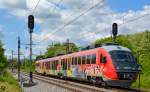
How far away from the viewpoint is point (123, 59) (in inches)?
1198

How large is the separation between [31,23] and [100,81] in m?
7.37

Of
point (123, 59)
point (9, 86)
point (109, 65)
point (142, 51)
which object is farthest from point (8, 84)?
point (142, 51)

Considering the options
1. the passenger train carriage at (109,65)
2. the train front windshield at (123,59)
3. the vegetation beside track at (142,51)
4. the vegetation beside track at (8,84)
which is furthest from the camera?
the vegetation beside track at (142,51)

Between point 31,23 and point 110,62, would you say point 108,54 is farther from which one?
point 31,23

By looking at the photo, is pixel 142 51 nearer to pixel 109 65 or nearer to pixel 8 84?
pixel 8 84

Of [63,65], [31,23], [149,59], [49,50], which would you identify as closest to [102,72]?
[31,23]

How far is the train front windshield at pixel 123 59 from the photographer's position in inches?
1182

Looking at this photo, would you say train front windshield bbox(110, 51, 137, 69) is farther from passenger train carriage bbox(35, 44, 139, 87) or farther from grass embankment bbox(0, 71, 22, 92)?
grass embankment bbox(0, 71, 22, 92)

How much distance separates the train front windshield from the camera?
3002 centimetres

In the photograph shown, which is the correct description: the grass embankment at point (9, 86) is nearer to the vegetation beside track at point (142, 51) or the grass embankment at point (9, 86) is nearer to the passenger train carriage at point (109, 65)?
the passenger train carriage at point (109, 65)

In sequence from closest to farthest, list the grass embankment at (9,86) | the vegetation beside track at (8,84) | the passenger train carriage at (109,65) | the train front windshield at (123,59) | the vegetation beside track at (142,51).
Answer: the grass embankment at (9,86) < the vegetation beside track at (8,84) < the passenger train carriage at (109,65) < the train front windshield at (123,59) < the vegetation beside track at (142,51)

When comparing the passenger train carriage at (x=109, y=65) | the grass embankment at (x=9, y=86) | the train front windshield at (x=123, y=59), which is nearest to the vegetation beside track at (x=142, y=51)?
the passenger train carriage at (x=109, y=65)

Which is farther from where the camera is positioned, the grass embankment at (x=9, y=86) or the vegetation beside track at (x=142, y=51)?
the vegetation beside track at (x=142, y=51)

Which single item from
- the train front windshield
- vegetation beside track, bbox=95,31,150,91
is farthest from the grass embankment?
vegetation beside track, bbox=95,31,150,91
